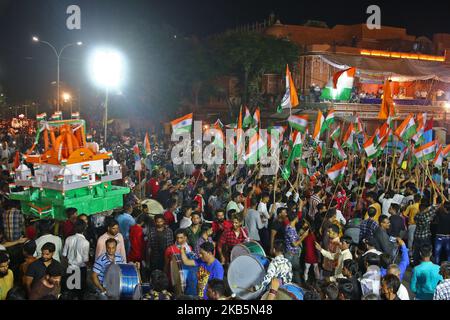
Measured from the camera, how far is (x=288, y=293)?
5625mm

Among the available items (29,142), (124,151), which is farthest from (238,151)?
(29,142)

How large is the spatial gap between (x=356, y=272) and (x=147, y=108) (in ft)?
103

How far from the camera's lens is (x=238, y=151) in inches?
628

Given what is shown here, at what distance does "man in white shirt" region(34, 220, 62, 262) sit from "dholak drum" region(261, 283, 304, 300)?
343cm

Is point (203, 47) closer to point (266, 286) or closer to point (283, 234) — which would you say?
point (283, 234)

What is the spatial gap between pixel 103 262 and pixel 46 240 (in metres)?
1.14

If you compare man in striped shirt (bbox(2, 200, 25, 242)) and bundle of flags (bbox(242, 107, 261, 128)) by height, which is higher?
bundle of flags (bbox(242, 107, 261, 128))

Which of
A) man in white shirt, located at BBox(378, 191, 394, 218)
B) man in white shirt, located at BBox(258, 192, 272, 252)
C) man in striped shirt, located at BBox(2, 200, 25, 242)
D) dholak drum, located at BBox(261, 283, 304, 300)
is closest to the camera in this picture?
dholak drum, located at BBox(261, 283, 304, 300)

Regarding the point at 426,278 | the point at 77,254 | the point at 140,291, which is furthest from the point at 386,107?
the point at 140,291

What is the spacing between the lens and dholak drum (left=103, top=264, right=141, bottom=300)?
5977 mm

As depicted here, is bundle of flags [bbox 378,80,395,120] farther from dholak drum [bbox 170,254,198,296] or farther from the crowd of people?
dholak drum [bbox 170,254,198,296]

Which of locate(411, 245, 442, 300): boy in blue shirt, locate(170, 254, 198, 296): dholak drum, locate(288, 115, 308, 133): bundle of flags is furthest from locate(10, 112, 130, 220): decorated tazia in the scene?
locate(411, 245, 442, 300): boy in blue shirt

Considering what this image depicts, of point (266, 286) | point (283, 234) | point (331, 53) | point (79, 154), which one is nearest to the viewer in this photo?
point (266, 286)

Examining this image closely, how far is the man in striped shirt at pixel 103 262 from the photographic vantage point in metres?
6.47
